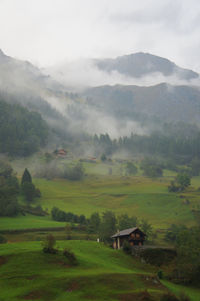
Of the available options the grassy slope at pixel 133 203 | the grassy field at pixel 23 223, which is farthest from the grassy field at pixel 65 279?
the grassy slope at pixel 133 203

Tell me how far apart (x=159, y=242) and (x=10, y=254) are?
2742 inches

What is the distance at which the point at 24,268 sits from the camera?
5075 cm

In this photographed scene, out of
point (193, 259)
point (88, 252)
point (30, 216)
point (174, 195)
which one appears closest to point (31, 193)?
point (30, 216)

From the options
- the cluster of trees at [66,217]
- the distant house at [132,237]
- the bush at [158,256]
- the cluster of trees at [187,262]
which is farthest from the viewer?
the cluster of trees at [66,217]

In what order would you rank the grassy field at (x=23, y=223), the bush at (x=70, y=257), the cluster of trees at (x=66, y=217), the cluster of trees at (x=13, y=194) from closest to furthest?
1. the bush at (x=70, y=257)
2. the grassy field at (x=23, y=223)
3. the cluster of trees at (x=13, y=194)
4. the cluster of trees at (x=66, y=217)

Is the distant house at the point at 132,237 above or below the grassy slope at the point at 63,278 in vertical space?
above

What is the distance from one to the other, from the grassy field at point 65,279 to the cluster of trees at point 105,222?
42698 millimetres

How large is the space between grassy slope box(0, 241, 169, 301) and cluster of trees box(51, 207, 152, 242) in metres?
42.9

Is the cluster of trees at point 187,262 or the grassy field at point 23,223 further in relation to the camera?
the grassy field at point 23,223

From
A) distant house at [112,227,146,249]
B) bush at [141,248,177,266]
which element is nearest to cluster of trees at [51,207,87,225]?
distant house at [112,227,146,249]

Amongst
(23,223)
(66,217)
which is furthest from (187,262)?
(66,217)

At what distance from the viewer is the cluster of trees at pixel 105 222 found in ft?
352

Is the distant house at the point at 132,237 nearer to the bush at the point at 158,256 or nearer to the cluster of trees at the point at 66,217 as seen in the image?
the bush at the point at 158,256

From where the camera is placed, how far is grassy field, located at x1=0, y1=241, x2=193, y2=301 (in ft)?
134
